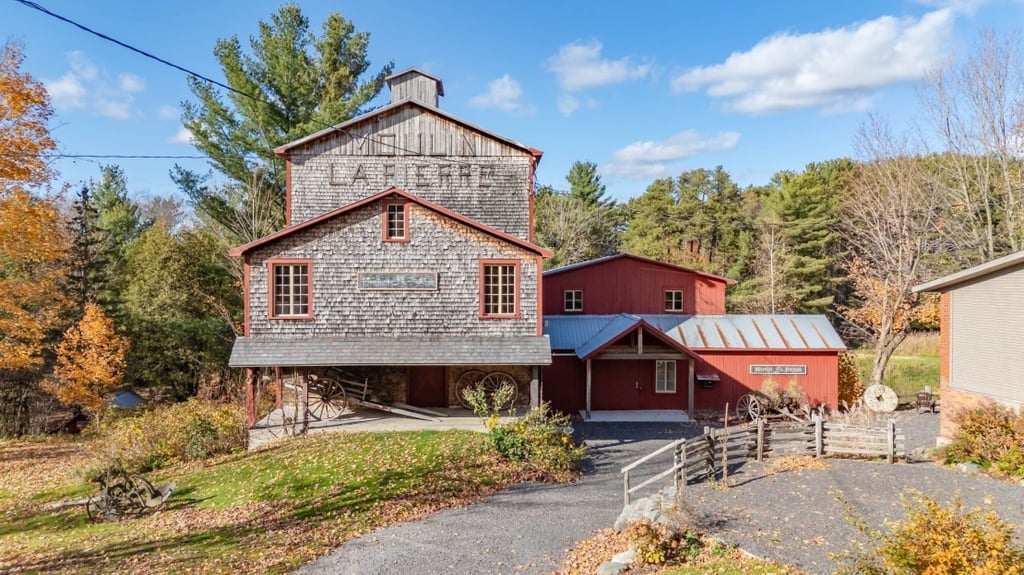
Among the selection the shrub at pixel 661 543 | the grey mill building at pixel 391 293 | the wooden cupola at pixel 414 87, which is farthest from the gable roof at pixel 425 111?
the shrub at pixel 661 543

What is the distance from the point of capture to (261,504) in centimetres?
1244

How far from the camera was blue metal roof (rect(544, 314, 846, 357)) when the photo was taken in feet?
69.9

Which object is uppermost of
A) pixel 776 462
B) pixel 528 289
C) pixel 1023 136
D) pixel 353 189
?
pixel 1023 136

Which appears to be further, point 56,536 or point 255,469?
point 255,469

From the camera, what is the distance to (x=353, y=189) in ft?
67.9

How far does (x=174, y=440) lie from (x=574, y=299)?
15.1 m

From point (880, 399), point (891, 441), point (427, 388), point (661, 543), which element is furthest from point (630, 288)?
point (661, 543)

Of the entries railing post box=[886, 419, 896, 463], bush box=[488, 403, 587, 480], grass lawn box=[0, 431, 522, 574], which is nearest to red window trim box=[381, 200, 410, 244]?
grass lawn box=[0, 431, 522, 574]

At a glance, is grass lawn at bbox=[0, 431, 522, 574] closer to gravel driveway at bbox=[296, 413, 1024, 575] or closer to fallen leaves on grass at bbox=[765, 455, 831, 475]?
gravel driveway at bbox=[296, 413, 1024, 575]

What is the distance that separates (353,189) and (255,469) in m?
10.2

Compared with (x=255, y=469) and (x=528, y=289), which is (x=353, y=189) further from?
(x=255, y=469)

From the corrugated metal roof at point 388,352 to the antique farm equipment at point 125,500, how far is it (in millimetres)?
3721

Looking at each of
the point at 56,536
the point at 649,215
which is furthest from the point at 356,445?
the point at 649,215

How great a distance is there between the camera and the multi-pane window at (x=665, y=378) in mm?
21391
